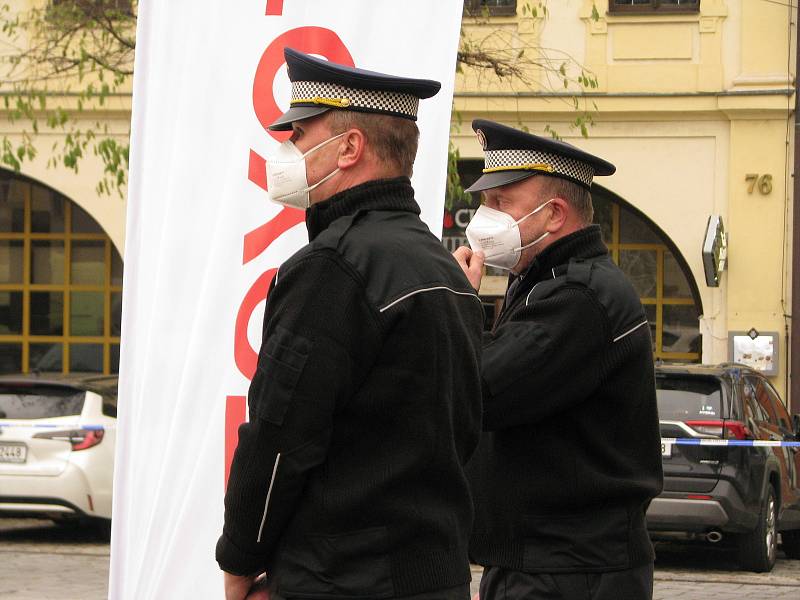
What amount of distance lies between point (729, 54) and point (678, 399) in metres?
9.34

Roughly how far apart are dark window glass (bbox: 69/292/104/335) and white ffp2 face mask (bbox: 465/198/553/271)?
60.5 feet

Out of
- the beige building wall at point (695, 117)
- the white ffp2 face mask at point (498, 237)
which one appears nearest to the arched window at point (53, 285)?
the beige building wall at point (695, 117)

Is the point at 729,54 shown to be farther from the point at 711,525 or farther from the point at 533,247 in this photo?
the point at 533,247

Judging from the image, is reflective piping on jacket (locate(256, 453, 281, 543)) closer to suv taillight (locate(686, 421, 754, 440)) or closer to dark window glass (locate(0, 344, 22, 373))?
suv taillight (locate(686, 421, 754, 440))

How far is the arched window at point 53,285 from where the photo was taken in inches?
862

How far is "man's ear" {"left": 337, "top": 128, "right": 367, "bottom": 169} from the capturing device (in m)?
2.99

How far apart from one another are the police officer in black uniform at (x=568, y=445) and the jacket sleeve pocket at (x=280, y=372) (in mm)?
922

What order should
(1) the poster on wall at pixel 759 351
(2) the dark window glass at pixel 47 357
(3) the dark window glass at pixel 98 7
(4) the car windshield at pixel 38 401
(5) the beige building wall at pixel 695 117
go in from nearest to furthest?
(4) the car windshield at pixel 38 401
(3) the dark window glass at pixel 98 7
(1) the poster on wall at pixel 759 351
(5) the beige building wall at pixel 695 117
(2) the dark window glass at pixel 47 357

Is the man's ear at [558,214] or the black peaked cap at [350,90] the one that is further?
the man's ear at [558,214]

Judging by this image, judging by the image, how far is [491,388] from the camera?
3.51 m

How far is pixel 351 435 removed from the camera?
273 centimetres

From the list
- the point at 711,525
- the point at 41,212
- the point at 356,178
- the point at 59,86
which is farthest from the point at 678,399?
the point at 41,212

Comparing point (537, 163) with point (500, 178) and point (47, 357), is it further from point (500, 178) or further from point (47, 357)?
point (47, 357)

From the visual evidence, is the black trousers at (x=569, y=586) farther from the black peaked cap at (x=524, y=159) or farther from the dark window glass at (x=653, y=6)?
the dark window glass at (x=653, y=6)
